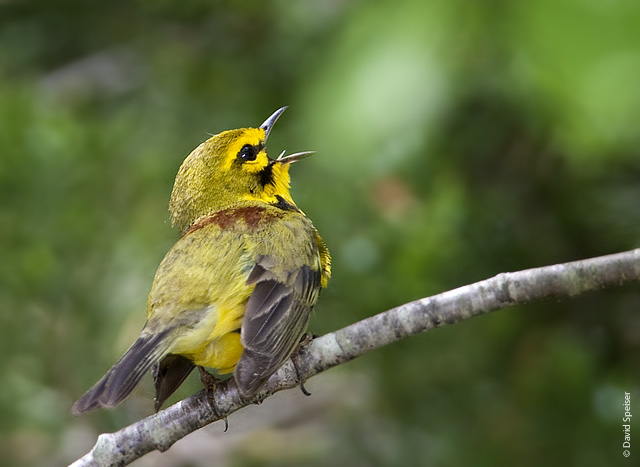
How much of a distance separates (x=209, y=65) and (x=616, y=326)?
10.6 feet

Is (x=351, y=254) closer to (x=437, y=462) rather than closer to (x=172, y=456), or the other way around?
(x=437, y=462)

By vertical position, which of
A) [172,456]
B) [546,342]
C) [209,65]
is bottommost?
[546,342]

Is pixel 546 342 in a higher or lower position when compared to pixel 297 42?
lower

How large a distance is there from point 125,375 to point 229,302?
0.52 meters

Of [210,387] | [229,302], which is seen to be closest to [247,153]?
[229,302]

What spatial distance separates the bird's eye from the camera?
4398mm

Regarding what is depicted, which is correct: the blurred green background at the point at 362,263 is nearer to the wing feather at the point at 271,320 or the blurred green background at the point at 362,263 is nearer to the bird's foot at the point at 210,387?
the wing feather at the point at 271,320

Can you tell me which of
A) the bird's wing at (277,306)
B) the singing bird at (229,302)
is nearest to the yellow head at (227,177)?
the singing bird at (229,302)

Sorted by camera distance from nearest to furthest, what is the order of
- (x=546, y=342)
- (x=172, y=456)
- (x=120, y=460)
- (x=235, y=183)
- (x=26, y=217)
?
1. (x=120, y=460)
2. (x=235, y=183)
3. (x=546, y=342)
4. (x=26, y=217)
5. (x=172, y=456)

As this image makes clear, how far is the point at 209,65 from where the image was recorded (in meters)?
6.17

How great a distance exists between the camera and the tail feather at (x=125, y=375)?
2930 mm

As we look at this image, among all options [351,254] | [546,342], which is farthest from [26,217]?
[546,342]

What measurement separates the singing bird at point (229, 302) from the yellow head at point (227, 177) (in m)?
0.14

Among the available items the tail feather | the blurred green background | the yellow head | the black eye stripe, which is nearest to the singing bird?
the tail feather
